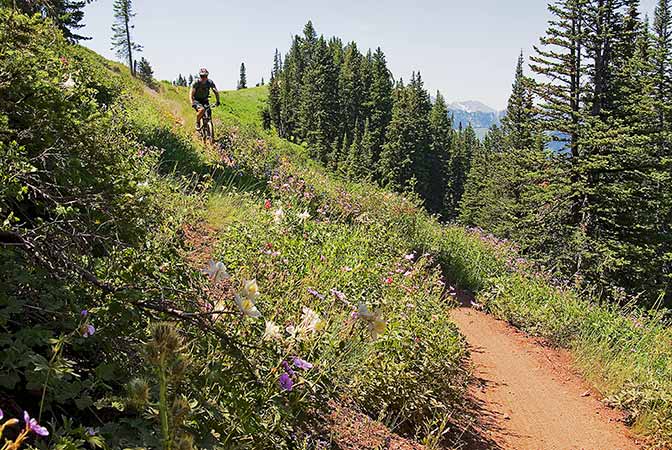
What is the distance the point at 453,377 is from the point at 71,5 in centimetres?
3072

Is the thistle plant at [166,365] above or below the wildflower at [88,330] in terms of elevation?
above

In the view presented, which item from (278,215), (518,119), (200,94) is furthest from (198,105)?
(518,119)

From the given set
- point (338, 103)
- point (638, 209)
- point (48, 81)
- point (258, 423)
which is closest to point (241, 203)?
point (48, 81)

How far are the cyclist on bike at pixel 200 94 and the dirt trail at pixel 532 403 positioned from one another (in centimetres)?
680

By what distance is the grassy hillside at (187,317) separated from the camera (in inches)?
60.8

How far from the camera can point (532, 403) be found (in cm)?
530

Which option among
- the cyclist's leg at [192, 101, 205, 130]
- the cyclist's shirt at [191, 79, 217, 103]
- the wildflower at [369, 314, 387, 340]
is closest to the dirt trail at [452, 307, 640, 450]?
the wildflower at [369, 314, 387, 340]

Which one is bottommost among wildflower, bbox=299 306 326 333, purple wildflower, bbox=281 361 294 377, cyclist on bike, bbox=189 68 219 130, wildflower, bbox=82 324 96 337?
purple wildflower, bbox=281 361 294 377

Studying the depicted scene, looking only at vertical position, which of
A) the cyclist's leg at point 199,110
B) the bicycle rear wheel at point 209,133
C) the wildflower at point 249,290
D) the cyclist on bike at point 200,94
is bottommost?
the wildflower at point 249,290

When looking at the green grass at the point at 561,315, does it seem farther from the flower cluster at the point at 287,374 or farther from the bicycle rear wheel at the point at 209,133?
the flower cluster at the point at 287,374

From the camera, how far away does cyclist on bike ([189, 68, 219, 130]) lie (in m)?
10.3

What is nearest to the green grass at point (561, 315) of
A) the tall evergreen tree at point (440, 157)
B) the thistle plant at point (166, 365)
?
the thistle plant at point (166, 365)

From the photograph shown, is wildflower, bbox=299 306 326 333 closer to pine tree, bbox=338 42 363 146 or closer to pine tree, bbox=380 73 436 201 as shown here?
pine tree, bbox=380 73 436 201

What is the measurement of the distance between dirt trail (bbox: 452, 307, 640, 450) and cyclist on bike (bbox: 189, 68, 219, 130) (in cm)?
680
